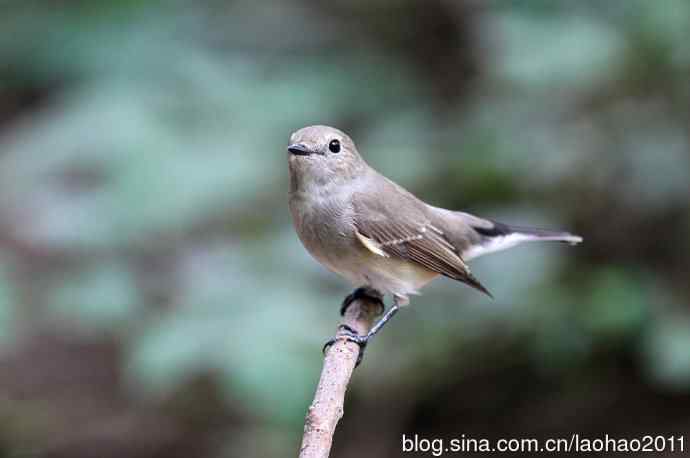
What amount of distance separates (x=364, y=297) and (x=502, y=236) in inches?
26.6

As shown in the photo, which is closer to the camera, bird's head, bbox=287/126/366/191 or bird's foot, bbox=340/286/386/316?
bird's head, bbox=287/126/366/191

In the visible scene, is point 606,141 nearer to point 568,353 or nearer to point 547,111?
point 547,111

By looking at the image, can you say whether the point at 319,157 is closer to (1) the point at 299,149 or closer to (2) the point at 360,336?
(1) the point at 299,149

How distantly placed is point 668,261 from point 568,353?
0.65 metres

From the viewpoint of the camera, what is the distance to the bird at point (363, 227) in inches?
130

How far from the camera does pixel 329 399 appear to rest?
2.42 meters

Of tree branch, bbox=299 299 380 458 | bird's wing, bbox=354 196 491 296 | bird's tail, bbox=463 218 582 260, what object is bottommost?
tree branch, bbox=299 299 380 458

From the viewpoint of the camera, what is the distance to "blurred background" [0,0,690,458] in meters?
4.04

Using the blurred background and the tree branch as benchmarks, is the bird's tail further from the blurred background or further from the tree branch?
the tree branch

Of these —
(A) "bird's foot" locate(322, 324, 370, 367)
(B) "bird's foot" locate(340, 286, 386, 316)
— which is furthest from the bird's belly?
(A) "bird's foot" locate(322, 324, 370, 367)

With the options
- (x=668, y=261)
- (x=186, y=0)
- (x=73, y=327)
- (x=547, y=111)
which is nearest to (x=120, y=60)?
(x=186, y=0)

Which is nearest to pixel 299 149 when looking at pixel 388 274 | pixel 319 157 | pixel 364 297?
pixel 319 157

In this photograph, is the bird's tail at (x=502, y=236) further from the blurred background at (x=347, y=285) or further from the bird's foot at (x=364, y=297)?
the bird's foot at (x=364, y=297)

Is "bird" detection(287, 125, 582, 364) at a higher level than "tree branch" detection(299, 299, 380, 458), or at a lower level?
higher
